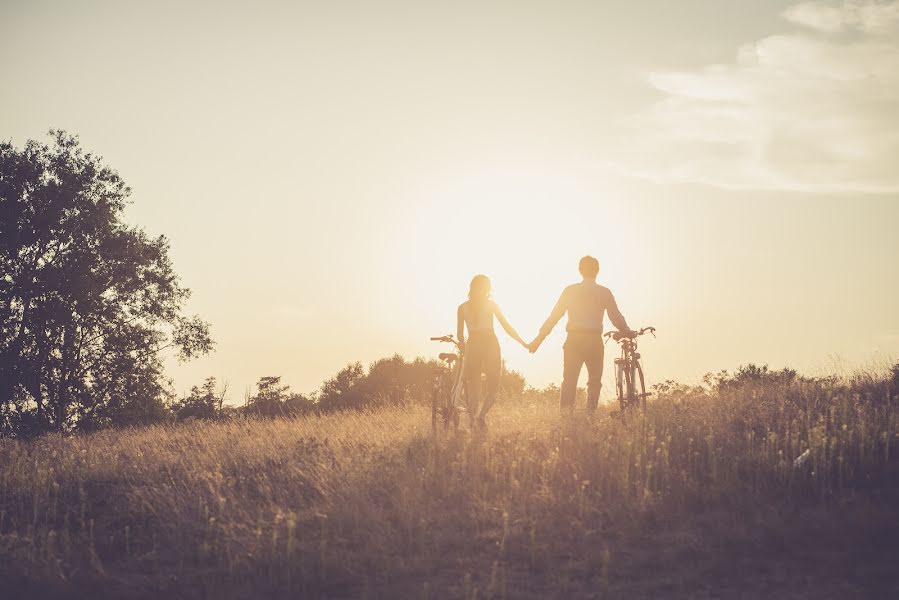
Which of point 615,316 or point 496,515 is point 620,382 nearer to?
point 615,316

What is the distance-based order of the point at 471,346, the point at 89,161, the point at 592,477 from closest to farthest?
the point at 592,477 → the point at 471,346 → the point at 89,161

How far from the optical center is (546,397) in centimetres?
2055

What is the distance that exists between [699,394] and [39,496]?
12128 mm

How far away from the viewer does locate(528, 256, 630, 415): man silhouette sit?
43.0ft

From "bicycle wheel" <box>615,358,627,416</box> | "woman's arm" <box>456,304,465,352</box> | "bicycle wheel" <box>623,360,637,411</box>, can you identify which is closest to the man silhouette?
"bicycle wheel" <box>615,358,627,416</box>

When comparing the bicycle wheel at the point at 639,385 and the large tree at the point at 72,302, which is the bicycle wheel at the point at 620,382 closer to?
the bicycle wheel at the point at 639,385

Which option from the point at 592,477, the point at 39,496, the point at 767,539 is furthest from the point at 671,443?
the point at 39,496

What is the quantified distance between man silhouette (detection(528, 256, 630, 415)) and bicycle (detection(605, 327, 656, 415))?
180 mm

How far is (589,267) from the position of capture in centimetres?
1332

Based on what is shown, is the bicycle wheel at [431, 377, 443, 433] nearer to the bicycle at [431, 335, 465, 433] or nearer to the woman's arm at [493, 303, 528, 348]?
the bicycle at [431, 335, 465, 433]

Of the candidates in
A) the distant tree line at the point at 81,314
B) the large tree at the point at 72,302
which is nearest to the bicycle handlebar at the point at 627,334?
the distant tree line at the point at 81,314

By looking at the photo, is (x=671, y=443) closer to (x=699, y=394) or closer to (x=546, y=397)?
(x=699, y=394)

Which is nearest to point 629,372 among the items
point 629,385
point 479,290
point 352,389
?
point 629,385

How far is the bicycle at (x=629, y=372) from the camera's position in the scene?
13.1 metres
